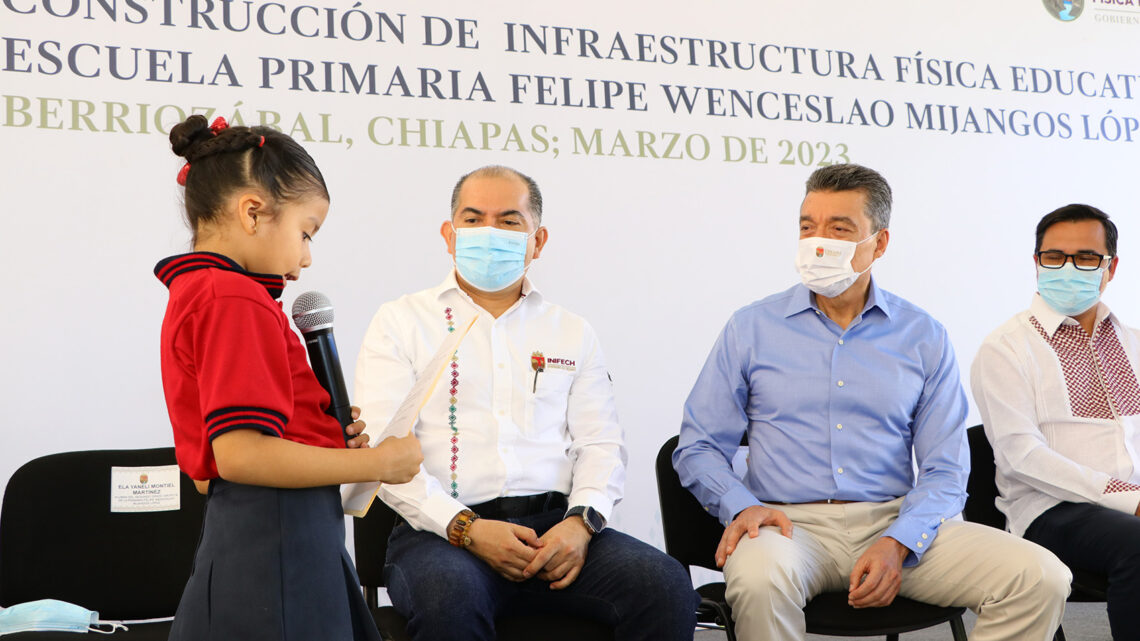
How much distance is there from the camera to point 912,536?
2447mm

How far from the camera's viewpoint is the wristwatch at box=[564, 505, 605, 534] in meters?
2.37

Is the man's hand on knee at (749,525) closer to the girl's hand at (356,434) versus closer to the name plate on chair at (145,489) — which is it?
the girl's hand at (356,434)

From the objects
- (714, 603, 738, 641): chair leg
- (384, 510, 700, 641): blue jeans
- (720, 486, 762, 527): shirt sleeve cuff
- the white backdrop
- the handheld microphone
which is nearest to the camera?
the handheld microphone

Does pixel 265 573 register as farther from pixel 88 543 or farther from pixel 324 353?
pixel 88 543

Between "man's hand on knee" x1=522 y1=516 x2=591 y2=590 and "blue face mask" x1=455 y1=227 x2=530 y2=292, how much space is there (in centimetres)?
72

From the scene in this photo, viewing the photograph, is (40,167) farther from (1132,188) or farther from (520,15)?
(1132,188)

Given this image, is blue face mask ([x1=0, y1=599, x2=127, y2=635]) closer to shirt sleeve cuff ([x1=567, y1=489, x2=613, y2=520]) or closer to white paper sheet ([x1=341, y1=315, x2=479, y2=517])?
white paper sheet ([x1=341, y1=315, x2=479, y2=517])

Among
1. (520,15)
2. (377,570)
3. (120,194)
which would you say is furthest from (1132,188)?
(120,194)

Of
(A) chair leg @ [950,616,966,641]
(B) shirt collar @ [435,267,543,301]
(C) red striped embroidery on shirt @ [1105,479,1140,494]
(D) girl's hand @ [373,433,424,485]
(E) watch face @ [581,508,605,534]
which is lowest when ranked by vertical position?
(A) chair leg @ [950,616,966,641]

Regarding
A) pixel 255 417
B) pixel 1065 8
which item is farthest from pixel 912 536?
pixel 1065 8

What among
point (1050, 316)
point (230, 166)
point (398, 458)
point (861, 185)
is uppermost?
point (861, 185)

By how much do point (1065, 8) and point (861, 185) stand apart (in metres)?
2.47

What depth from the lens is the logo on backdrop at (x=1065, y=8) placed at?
4.51m

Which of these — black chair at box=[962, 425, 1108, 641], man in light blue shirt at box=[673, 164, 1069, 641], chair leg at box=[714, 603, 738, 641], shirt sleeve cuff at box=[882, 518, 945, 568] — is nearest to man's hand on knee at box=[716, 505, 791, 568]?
man in light blue shirt at box=[673, 164, 1069, 641]
